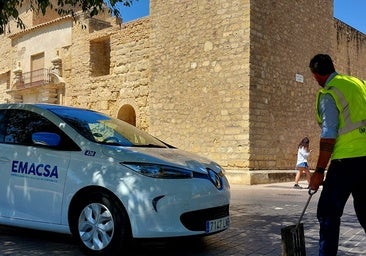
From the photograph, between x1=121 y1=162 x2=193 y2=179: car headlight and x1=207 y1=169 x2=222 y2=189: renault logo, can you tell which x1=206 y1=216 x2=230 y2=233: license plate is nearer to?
x1=207 y1=169 x2=222 y2=189: renault logo

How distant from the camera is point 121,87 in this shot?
60.9 feet

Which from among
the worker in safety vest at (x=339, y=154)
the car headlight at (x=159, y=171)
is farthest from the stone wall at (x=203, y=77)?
the worker in safety vest at (x=339, y=154)

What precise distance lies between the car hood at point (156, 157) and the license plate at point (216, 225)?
486mm

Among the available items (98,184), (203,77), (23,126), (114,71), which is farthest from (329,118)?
(114,71)

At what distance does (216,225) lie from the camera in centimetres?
443

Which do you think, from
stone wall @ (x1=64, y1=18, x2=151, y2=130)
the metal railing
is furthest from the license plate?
the metal railing

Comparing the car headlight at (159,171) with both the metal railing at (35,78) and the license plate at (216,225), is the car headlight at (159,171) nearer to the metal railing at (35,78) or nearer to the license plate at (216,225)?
the license plate at (216,225)

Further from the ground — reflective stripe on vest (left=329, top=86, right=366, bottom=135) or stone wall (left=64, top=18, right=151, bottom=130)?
stone wall (left=64, top=18, right=151, bottom=130)

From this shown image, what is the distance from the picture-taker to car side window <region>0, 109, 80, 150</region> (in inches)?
192

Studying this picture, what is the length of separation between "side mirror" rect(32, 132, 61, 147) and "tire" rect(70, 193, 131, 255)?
2.13 ft

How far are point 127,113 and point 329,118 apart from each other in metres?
15.9

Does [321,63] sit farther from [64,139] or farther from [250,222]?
[250,222]

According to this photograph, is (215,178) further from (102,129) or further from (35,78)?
(35,78)

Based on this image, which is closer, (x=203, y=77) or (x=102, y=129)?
(x=102, y=129)
